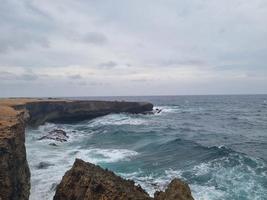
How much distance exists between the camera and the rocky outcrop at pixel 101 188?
11.9 metres

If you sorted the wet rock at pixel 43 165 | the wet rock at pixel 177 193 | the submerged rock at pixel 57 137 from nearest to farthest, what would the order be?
the wet rock at pixel 177 193 → the wet rock at pixel 43 165 → the submerged rock at pixel 57 137

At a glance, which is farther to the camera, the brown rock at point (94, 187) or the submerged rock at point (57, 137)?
the submerged rock at point (57, 137)

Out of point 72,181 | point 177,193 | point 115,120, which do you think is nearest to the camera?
point 177,193

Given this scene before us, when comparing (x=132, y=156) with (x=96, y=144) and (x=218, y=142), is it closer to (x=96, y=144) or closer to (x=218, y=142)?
(x=96, y=144)

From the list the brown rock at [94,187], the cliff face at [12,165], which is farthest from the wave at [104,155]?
the brown rock at [94,187]

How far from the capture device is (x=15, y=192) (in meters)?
15.0

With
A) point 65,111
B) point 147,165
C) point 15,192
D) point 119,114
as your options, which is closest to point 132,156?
point 147,165

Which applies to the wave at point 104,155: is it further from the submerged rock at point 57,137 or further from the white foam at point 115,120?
the white foam at point 115,120

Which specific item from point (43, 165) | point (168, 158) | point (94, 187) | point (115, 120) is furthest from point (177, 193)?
point (115, 120)

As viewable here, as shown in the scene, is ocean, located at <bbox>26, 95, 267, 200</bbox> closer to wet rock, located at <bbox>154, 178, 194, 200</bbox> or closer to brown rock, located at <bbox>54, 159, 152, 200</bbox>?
brown rock, located at <bbox>54, 159, 152, 200</bbox>

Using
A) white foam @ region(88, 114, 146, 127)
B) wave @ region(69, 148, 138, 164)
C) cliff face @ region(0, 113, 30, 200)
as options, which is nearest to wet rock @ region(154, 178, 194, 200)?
cliff face @ region(0, 113, 30, 200)

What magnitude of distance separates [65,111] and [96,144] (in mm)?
23779

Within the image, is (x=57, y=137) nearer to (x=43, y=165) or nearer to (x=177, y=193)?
(x=43, y=165)

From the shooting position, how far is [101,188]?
12.6 meters
